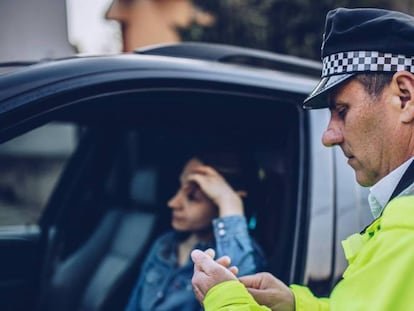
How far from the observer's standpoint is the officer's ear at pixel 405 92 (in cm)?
157

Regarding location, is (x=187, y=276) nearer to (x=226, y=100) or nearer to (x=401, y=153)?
(x=226, y=100)

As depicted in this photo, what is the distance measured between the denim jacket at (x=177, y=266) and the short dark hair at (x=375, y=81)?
1.03 m

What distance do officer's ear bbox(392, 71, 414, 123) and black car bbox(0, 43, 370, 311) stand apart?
88cm

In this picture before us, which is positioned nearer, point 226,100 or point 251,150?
point 226,100

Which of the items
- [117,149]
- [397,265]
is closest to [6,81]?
[397,265]

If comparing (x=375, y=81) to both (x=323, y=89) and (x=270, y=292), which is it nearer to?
(x=323, y=89)

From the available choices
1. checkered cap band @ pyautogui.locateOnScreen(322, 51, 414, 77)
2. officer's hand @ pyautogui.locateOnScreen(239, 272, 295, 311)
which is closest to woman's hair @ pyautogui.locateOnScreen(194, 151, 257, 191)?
officer's hand @ pyautogui.locateOnScreen(239, 272, 295, 311)

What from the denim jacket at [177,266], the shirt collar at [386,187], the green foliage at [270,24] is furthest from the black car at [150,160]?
the green foliage at [270,24]

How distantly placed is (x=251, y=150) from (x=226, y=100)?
386mm

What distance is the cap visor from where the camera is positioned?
5.54 ft

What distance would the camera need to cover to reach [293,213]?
2.53 meters

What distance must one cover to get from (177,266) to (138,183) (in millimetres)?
892

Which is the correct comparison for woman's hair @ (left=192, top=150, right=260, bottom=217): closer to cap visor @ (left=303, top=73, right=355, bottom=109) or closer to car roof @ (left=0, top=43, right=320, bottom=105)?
car roof @ (left=0, top=43, right=320, bottom=105)

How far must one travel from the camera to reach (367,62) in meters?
1.64
